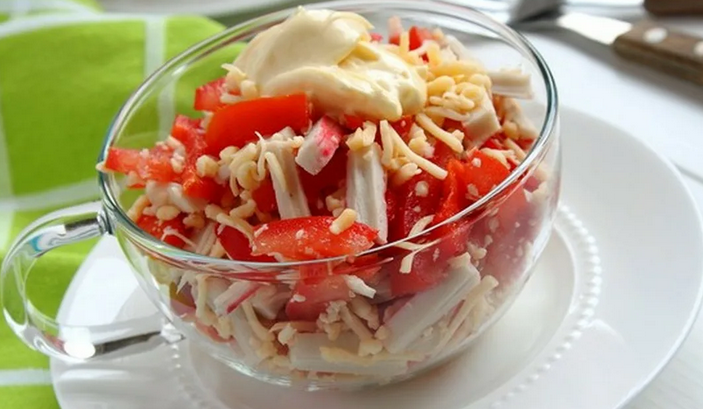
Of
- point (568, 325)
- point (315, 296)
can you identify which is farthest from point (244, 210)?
point (568, 325)

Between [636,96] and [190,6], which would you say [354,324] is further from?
[190,6]

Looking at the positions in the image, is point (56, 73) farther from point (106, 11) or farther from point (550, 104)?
point (550, 104)

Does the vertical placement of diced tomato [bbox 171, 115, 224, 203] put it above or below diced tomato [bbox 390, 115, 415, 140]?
below

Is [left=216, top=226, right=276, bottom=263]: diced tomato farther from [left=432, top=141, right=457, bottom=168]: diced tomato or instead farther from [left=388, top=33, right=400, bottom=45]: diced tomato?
[left=388, top=33, right=400, bottom=45]: diced tomato

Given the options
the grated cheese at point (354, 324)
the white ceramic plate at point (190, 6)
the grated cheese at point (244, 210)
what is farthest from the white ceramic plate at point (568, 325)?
the white ceramic plate at point (190, 6)

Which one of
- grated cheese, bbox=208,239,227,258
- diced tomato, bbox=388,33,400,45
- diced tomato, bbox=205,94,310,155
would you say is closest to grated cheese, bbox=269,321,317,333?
grated cheese, bbox=208,239,227,258
